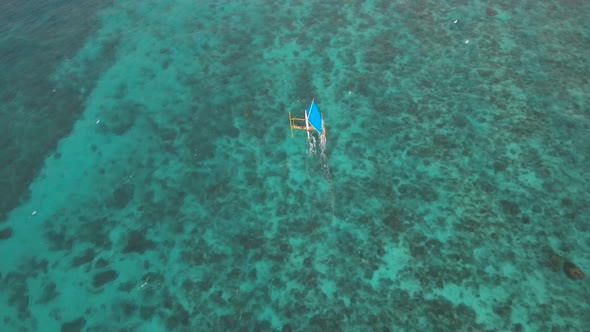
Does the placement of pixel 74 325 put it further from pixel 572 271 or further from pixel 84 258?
pixel 572 271

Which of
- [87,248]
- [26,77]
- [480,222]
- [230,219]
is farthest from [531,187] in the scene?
[26,77]

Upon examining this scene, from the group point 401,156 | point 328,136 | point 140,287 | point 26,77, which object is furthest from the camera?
point 26,77

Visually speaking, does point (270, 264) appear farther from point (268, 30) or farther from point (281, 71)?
point (268, 30)

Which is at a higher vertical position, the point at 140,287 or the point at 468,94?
the point at 468,94

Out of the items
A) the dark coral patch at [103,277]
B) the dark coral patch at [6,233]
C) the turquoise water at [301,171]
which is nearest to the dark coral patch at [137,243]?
the turquoise water at [301,171]

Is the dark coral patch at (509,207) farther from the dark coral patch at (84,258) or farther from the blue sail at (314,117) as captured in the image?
the dark coral patch at (84,258)

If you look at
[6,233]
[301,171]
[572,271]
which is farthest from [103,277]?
[572,271]
